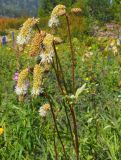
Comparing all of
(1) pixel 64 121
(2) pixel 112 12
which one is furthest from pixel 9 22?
(1) pixel 64 121

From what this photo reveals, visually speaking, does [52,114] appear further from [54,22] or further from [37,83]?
[54,22]

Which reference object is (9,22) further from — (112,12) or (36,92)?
(36,92)

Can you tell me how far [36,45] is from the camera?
6.53 feet

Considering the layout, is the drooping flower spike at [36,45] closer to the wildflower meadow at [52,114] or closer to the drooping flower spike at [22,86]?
the wildflower meadow at [52,114]

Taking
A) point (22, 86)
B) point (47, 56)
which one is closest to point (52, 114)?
point (22, 86)

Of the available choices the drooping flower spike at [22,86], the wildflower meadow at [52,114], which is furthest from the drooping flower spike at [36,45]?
the drooping flower spike at [22,86]

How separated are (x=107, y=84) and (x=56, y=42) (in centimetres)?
417

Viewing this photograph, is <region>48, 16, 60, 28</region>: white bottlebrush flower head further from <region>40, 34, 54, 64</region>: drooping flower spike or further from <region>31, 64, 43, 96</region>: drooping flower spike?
<region>31, 64, 43, 96</region>: drooping flower spike

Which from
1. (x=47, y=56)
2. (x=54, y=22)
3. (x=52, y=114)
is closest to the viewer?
(x=47, y=56)

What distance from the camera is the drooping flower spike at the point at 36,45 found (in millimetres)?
1973

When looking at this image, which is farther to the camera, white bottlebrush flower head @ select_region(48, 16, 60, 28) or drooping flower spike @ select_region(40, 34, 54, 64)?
white bottlebrush flower head @ select_region(48, 16, 60, 28)

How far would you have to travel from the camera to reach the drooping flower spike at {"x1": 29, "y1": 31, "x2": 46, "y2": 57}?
6.47 ft

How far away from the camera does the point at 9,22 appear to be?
32594 millimetres

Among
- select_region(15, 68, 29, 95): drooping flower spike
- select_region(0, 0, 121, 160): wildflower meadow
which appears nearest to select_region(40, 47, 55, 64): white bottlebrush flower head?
select_region(0, 0, 121, 160): wildflower meadow
